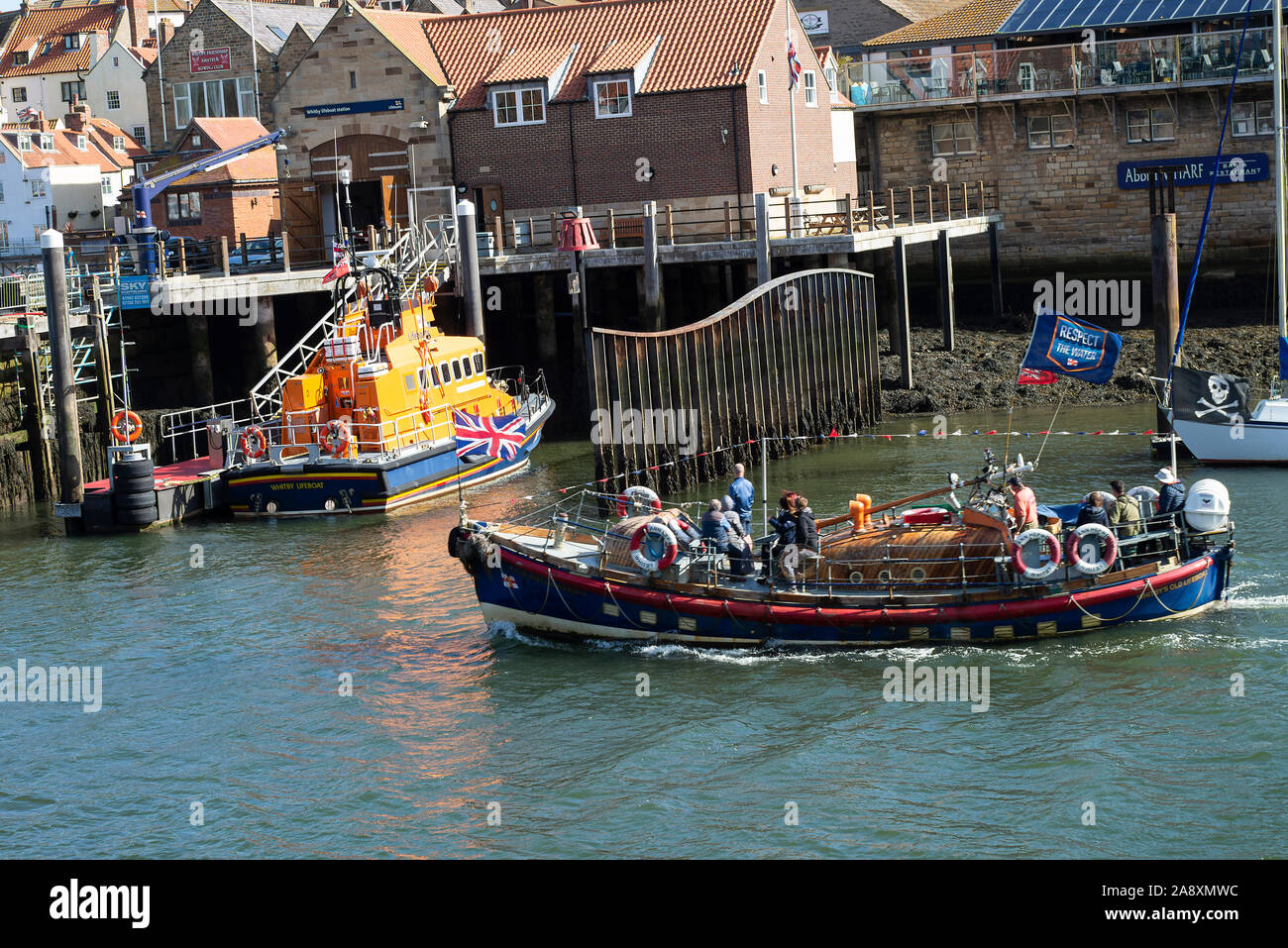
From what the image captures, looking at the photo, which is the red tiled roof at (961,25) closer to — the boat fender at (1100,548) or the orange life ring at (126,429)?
the orange life ring at (126,429)

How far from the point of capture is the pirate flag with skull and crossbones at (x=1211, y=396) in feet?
93.8

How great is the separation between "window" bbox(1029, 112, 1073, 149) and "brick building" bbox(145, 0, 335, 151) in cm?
2339

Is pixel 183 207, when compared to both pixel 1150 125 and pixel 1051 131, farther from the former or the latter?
pixel 1150 125

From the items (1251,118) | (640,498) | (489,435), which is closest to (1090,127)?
(1251,118)

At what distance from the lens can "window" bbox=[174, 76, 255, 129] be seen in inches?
2071

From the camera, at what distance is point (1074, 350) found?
72.5ft

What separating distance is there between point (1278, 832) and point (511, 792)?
7.00 metres

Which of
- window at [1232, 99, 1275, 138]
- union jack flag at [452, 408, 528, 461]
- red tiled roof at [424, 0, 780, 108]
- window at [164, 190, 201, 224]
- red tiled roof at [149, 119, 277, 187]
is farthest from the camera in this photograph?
window at [164, 190, 201, 224]
